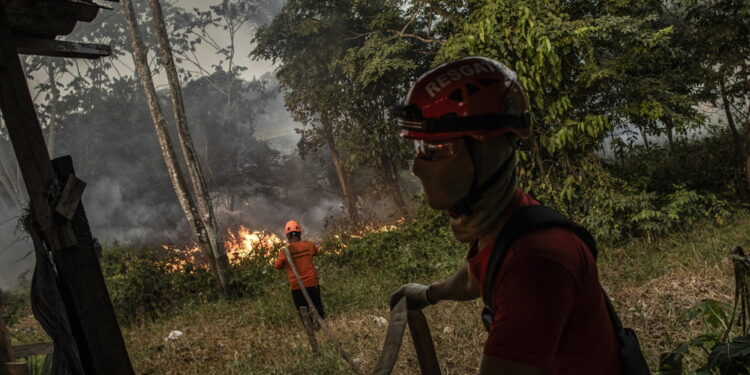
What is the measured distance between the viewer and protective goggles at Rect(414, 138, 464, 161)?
144cm

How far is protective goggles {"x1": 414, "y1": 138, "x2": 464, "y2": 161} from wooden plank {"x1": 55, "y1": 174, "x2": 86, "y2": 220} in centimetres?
296

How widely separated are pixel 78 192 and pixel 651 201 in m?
9.45

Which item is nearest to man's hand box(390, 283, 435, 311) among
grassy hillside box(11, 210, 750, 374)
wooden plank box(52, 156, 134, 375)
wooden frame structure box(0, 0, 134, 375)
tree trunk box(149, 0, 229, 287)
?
wooden plank box(52, 156, 134, 375)

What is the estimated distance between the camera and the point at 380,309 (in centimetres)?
832

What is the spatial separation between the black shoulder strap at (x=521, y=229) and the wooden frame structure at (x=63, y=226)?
323 cm

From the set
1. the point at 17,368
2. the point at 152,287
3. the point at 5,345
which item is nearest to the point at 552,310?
the point at 17,368

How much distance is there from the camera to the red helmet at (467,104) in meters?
1.42

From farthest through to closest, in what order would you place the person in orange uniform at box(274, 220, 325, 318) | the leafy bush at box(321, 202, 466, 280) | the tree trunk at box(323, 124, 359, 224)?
the tree trunk at box(323, 124, 359, 224) → the leafy bush at box(321, 202, 466, 280) → the person in orange uniform at box(274, 220, 325, 318)

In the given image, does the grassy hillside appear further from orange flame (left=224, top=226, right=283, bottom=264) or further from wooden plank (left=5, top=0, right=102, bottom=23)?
wooden plank (left=5, top=0, right=102, bottom=23)

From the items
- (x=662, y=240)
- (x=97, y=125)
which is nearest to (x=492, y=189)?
(x=662, y=240)

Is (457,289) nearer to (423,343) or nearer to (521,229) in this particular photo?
(423,343)

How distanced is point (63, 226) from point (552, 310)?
11.5 ft

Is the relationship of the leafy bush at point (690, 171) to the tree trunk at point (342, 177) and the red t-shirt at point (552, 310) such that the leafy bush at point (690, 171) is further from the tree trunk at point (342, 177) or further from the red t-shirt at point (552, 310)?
the tree trunk at point (342, 177)

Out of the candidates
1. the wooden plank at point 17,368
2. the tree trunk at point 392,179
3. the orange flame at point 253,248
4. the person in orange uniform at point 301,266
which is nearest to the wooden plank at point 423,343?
the wooden plank at point 17,368
